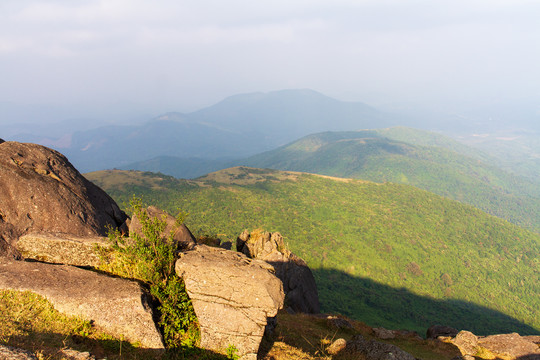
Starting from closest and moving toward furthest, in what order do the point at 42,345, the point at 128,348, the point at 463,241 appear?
the point at 42,345
the point at 128,348
the point at 463,241

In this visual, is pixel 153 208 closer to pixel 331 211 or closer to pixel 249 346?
pixel 249 346

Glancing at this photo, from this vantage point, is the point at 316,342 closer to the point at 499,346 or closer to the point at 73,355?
the point at 73,355

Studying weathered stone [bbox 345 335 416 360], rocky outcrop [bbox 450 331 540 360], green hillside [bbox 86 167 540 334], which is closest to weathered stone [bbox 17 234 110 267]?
weathered stone [bbox 345 335 416 360]

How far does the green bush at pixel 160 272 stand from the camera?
31.9ft

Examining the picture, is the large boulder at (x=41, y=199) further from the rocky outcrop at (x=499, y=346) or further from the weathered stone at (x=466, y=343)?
the rocky outcrop at (x=499, y=346)

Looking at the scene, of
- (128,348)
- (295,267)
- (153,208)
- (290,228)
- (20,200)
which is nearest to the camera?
(128,348)

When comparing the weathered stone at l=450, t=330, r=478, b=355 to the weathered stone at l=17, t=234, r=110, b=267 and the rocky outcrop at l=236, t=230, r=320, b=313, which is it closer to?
the rocky outcrop at l=236, t=230, r=320, b=313

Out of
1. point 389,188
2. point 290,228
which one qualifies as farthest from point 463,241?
point 290,228

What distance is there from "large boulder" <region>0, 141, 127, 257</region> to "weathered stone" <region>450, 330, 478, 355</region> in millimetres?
29238

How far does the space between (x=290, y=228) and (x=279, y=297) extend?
322 feet

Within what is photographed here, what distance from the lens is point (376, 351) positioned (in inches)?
579

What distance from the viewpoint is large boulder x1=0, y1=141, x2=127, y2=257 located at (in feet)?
49.0

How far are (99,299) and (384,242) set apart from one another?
406 feet

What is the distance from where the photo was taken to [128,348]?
8.77 meters
